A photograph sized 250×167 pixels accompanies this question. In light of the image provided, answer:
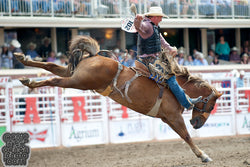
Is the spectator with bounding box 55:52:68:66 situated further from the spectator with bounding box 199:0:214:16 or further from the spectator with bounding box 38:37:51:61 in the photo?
the spectator with bounding box 199:0:214:16

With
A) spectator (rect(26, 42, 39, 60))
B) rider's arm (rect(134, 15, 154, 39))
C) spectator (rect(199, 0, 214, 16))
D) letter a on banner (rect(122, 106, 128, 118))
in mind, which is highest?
spectator (rect(199, 0, 214, 16))

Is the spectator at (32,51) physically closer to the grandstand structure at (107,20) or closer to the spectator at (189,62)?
the grandstand structure at (107,20)

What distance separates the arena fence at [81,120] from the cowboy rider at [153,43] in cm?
474

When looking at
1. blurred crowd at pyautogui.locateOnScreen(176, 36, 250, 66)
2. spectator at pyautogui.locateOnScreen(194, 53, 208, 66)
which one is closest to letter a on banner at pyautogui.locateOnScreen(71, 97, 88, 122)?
blurred crowd at pyautogui.locateOnScreen(176, 36, 250, 66)

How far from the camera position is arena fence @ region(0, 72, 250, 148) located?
10.7 m

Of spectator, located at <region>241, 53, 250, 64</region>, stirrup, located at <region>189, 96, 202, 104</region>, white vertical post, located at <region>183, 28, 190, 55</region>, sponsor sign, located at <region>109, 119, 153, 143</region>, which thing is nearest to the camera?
stirrup, located at <region>189, 96, 202, 104</region>

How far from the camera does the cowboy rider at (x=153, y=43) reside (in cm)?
612

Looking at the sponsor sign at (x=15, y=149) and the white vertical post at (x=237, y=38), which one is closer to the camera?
the sponsor sign at (x=15, y=149)

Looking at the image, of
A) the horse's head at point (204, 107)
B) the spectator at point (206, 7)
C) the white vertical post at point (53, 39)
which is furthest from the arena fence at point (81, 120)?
the spectator at point (206, 7)

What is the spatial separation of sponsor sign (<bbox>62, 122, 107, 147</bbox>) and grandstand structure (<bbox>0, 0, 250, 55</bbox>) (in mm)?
4025

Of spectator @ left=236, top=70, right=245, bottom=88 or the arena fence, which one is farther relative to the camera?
spectator @ left=236, top=70, right=245, bottom=88

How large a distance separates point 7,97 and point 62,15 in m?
5.36

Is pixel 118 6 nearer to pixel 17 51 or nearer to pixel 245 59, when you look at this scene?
pixel 17 51

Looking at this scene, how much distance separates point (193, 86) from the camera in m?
6.91
